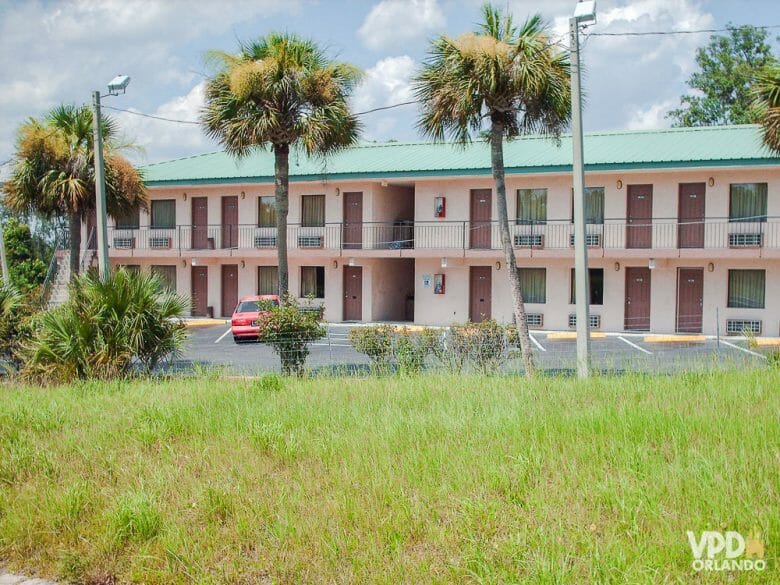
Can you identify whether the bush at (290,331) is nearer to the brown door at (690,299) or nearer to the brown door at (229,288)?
the brown door at (690,299)

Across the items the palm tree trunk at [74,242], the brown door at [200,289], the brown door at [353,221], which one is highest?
the brown door at [353,221]

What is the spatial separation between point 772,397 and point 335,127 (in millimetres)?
13344

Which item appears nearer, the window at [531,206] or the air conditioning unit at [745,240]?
the air conditioning unit at [745,240]

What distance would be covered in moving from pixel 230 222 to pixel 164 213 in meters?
3.75

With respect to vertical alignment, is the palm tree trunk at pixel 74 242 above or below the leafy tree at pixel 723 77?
below

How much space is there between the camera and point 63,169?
79.1 ft

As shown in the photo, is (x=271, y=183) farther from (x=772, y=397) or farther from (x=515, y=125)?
(x=772, y=397)

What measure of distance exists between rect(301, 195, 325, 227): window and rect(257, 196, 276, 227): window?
1.48 m

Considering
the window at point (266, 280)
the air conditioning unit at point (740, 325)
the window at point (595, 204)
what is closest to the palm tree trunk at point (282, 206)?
the window at point (595, 204)

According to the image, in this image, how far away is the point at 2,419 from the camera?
9984mm

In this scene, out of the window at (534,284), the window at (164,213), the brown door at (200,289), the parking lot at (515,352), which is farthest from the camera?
the window at (164,213)

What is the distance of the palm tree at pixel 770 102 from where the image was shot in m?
19.6

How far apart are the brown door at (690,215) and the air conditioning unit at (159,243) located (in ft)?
71.0

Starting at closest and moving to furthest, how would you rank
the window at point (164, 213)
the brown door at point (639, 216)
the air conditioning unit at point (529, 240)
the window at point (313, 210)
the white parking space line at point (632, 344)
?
1. the white parking space line at point (632, 344)
2. the brown door at point (639, 216)
3. the air conditioning unit at point (529, 240)
4. the window at point (313, 210)
5. the window at point (164, 213)
